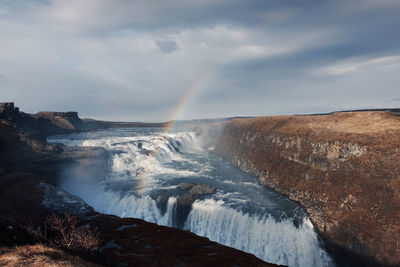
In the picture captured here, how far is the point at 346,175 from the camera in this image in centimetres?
2525

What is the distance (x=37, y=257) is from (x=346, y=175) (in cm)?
2977

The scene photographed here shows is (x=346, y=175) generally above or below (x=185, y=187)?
above

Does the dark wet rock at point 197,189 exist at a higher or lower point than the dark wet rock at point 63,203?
lower

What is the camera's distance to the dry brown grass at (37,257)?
8.39 meters

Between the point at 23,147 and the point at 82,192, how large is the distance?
42.8ft

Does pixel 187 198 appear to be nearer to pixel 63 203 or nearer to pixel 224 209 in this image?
pixel 224 209

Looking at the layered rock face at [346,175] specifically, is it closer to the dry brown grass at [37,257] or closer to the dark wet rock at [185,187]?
the dark wet rock at [185,187]

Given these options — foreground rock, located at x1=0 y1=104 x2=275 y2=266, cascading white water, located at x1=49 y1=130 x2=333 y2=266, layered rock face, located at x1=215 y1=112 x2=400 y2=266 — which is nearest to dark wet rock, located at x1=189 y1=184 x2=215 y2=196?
foreground rock, located at x1=0 y1=104 x2=275 y2=266

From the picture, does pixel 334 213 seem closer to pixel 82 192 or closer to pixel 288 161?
pixel 288 161

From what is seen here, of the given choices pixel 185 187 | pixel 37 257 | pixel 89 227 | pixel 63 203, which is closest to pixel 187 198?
pixel 185 187

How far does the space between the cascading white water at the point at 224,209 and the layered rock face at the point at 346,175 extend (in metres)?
2.52

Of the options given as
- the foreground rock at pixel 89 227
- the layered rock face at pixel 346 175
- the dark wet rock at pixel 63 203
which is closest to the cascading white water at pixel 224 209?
the layered rock face at pixel 346 175

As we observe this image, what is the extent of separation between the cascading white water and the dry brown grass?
1718 cm

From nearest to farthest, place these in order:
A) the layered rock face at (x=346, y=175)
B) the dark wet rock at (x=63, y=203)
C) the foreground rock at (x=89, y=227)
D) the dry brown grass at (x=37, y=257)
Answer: the dry brown grass at (x=37, y=257)
the foreground rock at (x=89, y=227)
the dark wet rock at (x=63, y=203)
the layered rock face at (x=346, y=175)
